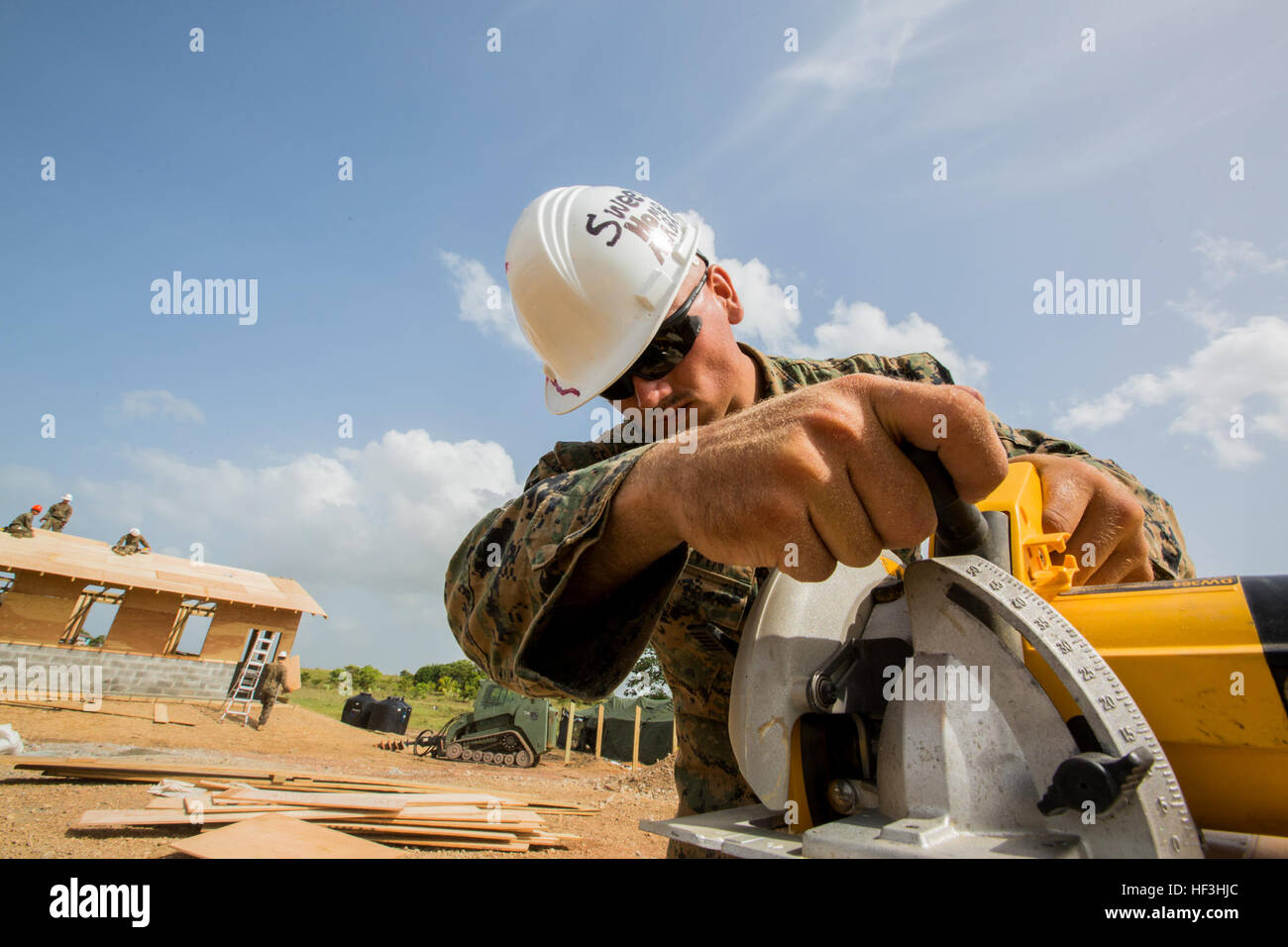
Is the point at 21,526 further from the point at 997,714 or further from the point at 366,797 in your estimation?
the point at 997,714

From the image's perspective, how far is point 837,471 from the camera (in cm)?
112

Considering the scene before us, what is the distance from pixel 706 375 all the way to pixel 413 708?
113 feet

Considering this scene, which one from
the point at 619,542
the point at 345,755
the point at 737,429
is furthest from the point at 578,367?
the point at 345,755

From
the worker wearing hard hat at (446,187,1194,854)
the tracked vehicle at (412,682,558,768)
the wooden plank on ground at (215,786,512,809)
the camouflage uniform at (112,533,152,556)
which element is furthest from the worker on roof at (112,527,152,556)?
the worker wearing hard hat at (446,187,1194,854)

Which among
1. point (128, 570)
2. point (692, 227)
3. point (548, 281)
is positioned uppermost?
point (692, 227)

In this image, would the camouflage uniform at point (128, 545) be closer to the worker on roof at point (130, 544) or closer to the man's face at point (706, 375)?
the worker on roof at point (130, 544)

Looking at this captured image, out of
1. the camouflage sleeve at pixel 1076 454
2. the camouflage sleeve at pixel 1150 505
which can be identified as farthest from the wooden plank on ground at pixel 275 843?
the camouflage sleeve at pixel 1150 505

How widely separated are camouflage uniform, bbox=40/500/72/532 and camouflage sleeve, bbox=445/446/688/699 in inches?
932

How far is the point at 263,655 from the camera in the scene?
20672mm

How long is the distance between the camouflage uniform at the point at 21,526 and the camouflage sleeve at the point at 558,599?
2268 cm

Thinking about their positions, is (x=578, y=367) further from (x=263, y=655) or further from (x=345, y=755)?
(x=263, y=655)

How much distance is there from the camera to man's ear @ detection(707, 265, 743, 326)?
3.13 meters

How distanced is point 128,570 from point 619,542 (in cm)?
2236

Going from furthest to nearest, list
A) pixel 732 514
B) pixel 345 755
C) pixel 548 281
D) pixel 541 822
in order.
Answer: pixel 345 755, pixel 541 822, pixel 548 281, pixel 732 514
